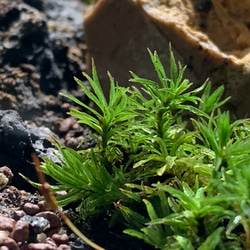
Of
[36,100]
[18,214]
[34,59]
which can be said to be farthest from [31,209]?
[34,59]

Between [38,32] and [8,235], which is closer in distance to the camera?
[8,235]

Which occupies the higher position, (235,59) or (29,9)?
(235,59)

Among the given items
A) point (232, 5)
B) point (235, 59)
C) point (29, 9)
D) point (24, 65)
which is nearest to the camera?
point (235, 59)

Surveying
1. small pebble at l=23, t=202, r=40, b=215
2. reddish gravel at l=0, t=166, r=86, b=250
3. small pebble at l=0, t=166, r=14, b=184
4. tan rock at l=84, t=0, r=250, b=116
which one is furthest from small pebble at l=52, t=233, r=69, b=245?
tan rock at l=84, t=0, r=250, b=116

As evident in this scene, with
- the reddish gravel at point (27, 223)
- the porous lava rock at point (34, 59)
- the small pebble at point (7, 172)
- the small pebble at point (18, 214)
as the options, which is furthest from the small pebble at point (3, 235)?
the porous lava rock at point (34, 59)

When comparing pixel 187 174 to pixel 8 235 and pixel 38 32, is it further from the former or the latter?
pixel 38 32

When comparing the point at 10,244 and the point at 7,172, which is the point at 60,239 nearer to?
the point at 10,244

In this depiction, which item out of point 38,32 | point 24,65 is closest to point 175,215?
point 24,65

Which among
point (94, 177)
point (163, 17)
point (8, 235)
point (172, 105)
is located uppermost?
point (163, 17)
